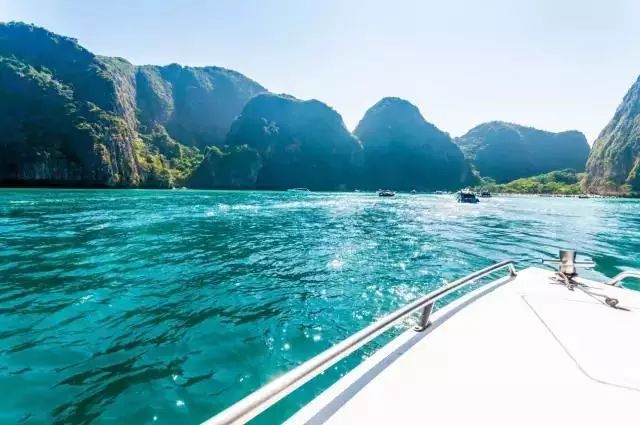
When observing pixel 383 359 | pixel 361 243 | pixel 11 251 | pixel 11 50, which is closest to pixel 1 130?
pixel 11 50

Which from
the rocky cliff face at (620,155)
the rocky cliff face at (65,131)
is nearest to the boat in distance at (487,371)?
the rocky cliff face at (65,131)

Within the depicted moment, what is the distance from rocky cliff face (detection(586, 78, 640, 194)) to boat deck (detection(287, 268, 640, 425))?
204 m

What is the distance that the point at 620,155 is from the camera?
159125 mm

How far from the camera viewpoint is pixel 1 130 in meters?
120

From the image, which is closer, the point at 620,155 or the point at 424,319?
the point at 424,319

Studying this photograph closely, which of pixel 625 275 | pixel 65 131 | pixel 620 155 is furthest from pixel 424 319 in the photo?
pixel 620 155

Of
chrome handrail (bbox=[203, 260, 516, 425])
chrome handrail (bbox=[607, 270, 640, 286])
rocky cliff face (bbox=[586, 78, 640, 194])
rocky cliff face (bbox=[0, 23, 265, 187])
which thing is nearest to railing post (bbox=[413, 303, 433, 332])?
chrome handrail (bbox=[203, 260, 516, 425])

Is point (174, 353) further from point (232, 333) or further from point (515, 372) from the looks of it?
point (515, 372)

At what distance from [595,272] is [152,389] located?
1685 cm

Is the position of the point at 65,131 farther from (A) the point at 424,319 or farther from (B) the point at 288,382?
(B) the point at 288,382

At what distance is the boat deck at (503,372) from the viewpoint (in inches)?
100.0

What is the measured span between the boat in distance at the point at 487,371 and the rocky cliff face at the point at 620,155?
668 feet

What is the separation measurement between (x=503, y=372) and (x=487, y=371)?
0.53ft

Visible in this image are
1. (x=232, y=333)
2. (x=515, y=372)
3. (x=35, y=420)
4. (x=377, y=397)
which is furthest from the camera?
(x=232, y=333)
